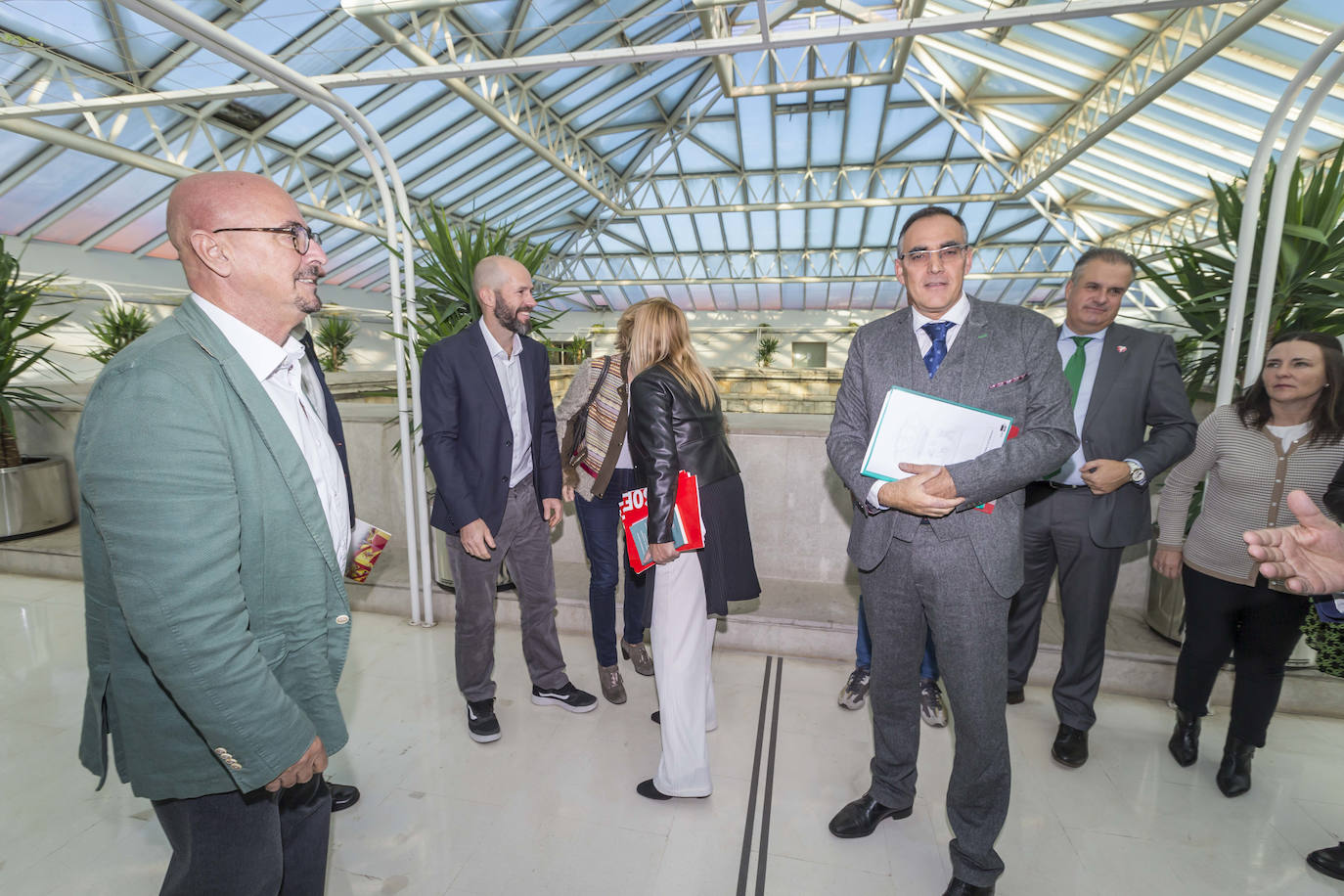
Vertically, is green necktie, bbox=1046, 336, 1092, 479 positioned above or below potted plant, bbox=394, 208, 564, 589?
below

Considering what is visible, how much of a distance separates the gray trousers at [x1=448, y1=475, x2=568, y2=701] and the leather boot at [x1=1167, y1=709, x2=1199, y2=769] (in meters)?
2.33

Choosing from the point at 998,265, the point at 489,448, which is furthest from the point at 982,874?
the point at 998,265

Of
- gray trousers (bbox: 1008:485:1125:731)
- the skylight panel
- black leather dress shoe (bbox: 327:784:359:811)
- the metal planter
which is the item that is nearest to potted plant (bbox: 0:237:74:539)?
the metal planter

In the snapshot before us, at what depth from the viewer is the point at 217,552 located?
0.92m

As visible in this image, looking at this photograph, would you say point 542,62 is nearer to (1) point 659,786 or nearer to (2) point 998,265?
(1) point 659,786

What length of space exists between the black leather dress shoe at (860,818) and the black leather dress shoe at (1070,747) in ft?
2.39

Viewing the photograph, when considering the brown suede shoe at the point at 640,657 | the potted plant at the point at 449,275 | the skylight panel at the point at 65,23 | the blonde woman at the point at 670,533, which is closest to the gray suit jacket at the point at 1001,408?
the blonde woman at the point at 670,533

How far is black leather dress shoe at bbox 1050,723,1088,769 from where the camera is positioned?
2.21m

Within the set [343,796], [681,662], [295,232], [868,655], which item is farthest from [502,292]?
[868,655]

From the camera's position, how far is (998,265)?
19125 mm

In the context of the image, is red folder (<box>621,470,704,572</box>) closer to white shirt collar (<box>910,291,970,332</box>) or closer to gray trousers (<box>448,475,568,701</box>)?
gray trousers (<box>448,475,568,701</box>)

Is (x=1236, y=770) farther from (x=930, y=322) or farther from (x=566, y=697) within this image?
(x=566, y=697)

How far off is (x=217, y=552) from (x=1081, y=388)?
8.20 feet

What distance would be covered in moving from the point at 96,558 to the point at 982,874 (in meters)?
2.06
